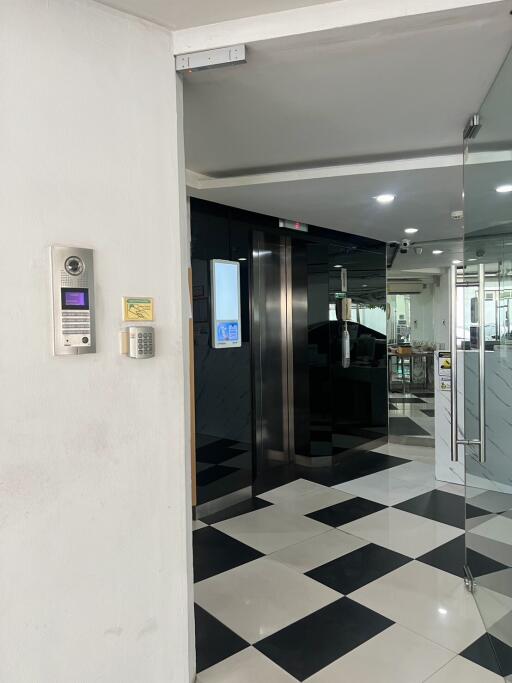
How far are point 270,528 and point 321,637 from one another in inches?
50.6

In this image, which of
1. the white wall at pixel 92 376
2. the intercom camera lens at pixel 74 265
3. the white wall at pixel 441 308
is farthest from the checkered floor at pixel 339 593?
the white wall at pixel 441 308

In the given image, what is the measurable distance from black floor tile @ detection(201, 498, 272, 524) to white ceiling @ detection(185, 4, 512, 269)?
8.03ft

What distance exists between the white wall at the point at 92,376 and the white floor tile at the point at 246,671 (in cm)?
24

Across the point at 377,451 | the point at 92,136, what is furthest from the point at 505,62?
the point at 377,451

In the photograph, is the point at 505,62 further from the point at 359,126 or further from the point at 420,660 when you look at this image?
the point at 420,660

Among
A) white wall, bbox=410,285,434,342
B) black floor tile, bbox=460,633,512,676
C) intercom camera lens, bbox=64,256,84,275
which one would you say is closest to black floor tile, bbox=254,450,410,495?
black floor tile, bbox=460,633,512,676

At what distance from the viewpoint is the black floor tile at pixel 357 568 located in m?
2.78

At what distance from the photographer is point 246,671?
208cm

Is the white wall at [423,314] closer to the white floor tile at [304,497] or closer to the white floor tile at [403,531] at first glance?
the white floor tile at [304,497]

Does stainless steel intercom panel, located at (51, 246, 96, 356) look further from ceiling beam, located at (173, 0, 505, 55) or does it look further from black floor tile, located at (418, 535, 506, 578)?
black floor tile, located at (418, 535, 506, 578)

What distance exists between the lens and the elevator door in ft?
15.2

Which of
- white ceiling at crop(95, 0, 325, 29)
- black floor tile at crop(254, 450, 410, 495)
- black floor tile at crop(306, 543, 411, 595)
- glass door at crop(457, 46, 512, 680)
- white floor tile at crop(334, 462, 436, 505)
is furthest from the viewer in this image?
black floor tile at crop(254, 450, 410, 495)

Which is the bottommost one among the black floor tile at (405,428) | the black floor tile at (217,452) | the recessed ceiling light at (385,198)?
the black floor tile at (405,428)

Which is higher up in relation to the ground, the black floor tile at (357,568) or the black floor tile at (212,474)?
the black floor tile at (212,474)
